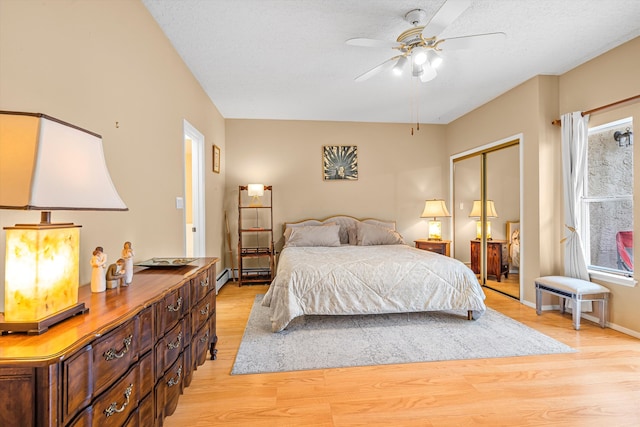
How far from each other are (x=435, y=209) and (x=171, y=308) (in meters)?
4.54

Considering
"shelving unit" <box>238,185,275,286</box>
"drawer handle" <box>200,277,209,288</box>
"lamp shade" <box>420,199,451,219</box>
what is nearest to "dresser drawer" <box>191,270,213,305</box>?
"drawer handle" <box>200,277,209,288</box>

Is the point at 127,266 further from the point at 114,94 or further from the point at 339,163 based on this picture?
the point at 339,163

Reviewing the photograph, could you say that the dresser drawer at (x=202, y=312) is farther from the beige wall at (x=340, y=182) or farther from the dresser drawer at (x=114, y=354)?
the beige wall at (x=340, y=182)

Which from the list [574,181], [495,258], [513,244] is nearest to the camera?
[574,181]

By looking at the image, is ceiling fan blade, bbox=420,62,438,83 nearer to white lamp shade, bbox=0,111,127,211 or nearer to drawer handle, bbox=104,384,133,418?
white lamp shade, bbox=0,111,127,211

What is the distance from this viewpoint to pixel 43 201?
87cm

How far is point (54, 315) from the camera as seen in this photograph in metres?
0.97

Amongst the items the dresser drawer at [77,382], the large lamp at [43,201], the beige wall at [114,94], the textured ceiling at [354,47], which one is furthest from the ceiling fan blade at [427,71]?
the dresser drawer at [77,382]

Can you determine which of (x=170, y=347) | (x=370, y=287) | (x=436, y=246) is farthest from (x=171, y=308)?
(x=436, y=246)

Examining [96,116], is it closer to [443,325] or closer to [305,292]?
[305,292]

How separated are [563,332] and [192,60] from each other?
14.8 ft

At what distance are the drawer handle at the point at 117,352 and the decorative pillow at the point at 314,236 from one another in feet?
11.5

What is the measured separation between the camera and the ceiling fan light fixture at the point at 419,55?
2.51 meters

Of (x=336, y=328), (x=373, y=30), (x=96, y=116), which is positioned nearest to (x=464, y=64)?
(x=373, y=30)
